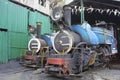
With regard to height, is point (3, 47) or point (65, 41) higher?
point (65, 41)

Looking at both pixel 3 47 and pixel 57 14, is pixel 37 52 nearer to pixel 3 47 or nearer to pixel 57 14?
pixel 3 47

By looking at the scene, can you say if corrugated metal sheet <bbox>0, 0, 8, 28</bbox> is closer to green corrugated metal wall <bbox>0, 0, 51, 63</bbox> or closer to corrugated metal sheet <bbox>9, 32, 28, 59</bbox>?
green corrugated metal wall <bbox>0, 0, 51, 63</bbox>

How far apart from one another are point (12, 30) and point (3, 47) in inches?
58.5

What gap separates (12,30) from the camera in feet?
50.6

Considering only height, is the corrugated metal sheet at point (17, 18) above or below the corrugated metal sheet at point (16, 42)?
above

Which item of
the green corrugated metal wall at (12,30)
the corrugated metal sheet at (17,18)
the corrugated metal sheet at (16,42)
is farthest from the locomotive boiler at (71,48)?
the corrugated metal sheet at (17,18)

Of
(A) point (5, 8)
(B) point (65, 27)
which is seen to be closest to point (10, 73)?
(B) point (65, 27)

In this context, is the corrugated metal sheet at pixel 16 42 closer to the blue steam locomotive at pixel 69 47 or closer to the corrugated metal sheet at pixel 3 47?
the corrugated metal sheet at pixel 3 47

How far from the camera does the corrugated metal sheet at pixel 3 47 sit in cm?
1427

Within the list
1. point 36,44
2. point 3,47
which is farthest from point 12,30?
point 36,44

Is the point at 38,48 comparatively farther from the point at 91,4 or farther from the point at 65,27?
the point at 91,4

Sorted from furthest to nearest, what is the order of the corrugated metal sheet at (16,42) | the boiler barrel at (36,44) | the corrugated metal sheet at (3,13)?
the corrugated metal sheet at (16,42), the corrugated metal sheet at (3,13), the boiler barrel at (36,44)

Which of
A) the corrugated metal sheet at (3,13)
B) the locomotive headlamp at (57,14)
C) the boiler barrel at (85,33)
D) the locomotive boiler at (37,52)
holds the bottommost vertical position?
the locomotive boiler at (37,52)

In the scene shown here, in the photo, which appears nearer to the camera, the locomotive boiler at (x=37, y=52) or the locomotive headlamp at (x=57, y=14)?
the locomotive headlamp at (x=57, y=14)
